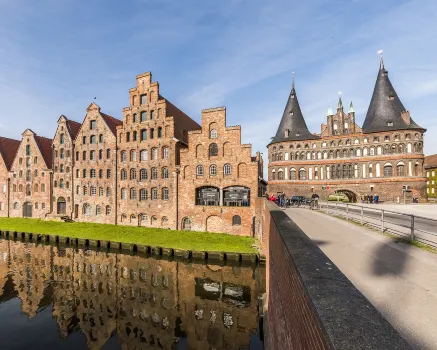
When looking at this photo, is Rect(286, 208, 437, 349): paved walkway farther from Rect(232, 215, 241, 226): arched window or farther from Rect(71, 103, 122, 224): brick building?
Rect(71, 103, 122, 224): brick building

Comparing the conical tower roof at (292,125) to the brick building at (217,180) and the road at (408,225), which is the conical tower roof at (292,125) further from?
the road at (408,225)

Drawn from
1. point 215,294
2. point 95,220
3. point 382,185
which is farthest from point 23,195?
point 382,185

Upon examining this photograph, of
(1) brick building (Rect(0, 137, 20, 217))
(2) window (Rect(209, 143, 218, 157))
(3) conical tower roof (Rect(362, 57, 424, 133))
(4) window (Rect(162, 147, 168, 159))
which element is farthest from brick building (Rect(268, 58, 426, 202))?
(1) brick building (Rect(0, 137, 20, 217))

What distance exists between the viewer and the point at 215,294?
17.1 m

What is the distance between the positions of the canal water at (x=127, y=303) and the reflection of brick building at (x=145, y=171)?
738cm

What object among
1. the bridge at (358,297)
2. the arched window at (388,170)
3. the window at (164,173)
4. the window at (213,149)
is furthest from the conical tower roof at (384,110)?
the bridge at (358,297)

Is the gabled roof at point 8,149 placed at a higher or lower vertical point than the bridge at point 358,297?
higher

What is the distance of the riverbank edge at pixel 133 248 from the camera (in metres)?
21.5

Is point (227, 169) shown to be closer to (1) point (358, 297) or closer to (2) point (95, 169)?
(2) point (95, 169)

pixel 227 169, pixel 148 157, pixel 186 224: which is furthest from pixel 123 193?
pixel 227 169

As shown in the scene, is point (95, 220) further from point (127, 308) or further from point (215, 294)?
point (215, 294)

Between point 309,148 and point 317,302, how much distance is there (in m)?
44.0

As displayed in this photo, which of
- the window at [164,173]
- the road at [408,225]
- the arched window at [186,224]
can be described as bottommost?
the arched window at [186,224]

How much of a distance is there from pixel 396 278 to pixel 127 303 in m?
16.1
